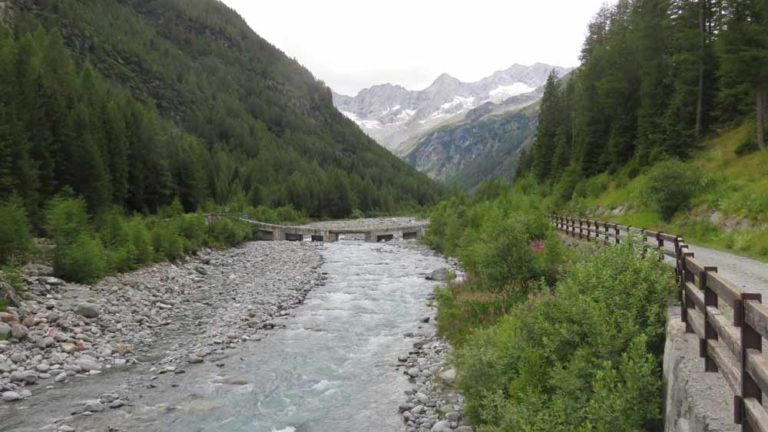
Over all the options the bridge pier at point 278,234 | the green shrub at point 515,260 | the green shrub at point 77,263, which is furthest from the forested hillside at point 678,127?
the bridge pier at point 278,234

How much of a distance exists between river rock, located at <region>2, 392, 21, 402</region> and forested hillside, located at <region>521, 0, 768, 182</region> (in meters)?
35.3

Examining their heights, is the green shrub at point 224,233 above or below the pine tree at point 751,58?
below

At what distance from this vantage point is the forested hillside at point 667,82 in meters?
29.8

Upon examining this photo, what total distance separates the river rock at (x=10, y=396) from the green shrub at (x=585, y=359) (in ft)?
35.6

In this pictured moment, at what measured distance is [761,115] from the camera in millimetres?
27781

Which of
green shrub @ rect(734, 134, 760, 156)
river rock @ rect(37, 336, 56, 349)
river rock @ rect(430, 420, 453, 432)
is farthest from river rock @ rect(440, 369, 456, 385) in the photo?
green shrub @ rect(734, 134, 760, 156)

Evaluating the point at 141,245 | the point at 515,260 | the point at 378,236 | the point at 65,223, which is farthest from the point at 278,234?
the point at 515,260

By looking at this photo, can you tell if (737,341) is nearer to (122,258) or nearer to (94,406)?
(94,406)

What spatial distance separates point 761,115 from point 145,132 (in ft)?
203

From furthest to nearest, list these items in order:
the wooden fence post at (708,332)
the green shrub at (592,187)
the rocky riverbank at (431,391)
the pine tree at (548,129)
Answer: the pine tree at (548,129), the green shrub at (592,187), the rocky riverbank at (431,391), the wooden fence post at (708,332)

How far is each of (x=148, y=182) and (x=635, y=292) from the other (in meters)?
59.1

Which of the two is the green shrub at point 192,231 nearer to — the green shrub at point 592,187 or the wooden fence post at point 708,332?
the green shrub at point 592,187

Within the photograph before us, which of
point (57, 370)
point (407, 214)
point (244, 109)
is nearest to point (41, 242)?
point (57, 370)

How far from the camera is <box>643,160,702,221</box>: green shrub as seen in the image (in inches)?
982
